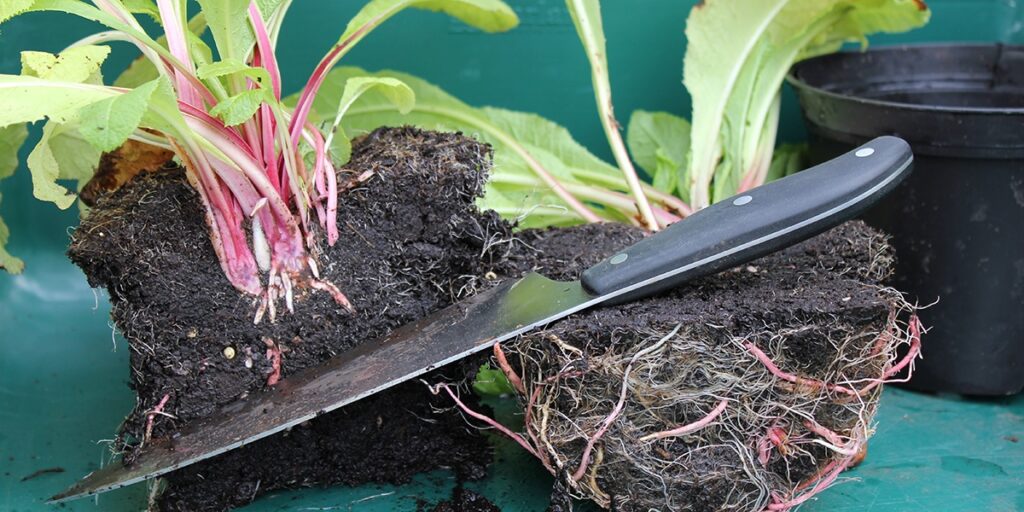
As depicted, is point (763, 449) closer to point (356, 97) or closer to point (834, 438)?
point (834, 438)

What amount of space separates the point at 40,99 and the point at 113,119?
0.09 m

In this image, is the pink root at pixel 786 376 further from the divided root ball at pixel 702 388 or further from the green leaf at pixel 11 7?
the green leaf at pixel 11 7

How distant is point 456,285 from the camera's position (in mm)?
892

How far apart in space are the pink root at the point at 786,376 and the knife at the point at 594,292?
0.25 ft

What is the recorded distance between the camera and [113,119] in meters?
0.62

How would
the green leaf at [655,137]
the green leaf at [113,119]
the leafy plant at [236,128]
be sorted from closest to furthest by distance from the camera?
the green leaf at [113,119]
the leafy plant at [236,128]
the green leaf at [655,137]

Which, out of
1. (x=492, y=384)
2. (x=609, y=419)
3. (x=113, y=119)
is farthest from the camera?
(x=492, y=384)

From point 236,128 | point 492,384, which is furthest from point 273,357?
point 492,384

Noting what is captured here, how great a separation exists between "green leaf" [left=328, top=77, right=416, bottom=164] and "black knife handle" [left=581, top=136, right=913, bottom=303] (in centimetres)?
25

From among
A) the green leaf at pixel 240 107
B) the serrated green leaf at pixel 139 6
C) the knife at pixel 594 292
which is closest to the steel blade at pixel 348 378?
the knife at pixel 594 292

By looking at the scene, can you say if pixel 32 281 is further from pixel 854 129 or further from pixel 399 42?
pixel 854 129

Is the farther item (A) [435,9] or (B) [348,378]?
(A) [435,9]

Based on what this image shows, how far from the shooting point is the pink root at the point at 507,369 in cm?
77

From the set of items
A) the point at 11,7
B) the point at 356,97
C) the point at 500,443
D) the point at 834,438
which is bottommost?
the point at 500,443
